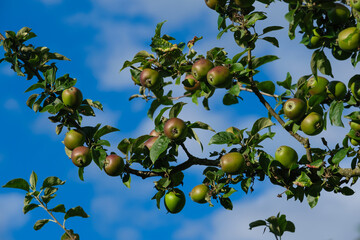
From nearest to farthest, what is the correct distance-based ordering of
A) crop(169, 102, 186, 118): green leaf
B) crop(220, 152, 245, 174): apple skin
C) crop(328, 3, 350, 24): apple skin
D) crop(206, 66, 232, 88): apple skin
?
crop(328, 3, 350, 24): apple skin, crop(206, 66, 232, 88): apple skin, crop(220, 152, 245, 174): apple skin, crop(169, 102, 186, 118): green leaf

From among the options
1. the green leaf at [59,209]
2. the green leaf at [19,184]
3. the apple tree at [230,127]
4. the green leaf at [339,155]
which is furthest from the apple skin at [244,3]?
the green leaf at [19,184]

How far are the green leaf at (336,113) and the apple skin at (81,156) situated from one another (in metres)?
2.49

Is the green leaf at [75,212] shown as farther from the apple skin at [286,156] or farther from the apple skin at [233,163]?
the apple skin at [286,156]

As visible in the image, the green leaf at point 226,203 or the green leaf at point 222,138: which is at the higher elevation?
the green leaf at point 222,138

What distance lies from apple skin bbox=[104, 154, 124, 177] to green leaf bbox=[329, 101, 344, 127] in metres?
2.16

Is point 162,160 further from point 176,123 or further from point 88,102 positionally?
point 88,102

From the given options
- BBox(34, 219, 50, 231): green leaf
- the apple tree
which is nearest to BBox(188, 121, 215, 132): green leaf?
the apple tree

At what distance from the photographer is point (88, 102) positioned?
17.0ft

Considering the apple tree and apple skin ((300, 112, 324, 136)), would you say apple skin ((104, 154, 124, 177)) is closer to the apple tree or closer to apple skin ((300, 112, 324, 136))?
the apple tree

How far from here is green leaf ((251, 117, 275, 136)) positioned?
15.3 ft

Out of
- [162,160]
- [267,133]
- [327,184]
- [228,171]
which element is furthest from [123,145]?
[327,184]

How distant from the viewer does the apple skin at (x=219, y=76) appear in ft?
14.4

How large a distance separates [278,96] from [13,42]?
3.01m

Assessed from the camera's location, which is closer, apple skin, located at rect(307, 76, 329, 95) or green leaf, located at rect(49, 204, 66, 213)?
green leaf, located at rect(49, 204, 66, 213)
